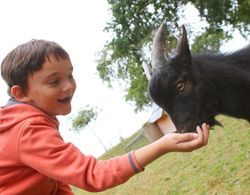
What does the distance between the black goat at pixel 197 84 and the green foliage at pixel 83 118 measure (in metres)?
35.0

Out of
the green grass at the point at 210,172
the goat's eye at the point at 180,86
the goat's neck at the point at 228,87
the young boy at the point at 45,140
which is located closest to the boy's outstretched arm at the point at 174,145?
the young boy at the point at 45,140

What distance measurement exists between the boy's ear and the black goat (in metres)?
1.77

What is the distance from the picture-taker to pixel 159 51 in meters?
4.98

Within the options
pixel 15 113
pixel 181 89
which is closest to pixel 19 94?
pixel 15 113

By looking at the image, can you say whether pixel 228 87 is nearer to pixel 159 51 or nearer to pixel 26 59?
pixel 159 51

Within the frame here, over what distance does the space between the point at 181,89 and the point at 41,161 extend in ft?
7.39

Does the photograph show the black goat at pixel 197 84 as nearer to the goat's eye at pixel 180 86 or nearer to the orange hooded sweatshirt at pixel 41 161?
the goat's eye at pixel 180 86

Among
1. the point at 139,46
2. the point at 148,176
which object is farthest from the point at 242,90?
the point at 139,46

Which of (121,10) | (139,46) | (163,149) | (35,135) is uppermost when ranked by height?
(35,135)

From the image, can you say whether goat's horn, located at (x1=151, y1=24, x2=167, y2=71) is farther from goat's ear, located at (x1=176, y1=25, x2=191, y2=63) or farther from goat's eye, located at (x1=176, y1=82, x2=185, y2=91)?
goat's eye, located at (x1=176, y1=82, x2=185, y2=91)

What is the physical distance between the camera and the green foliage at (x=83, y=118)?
39719 mm

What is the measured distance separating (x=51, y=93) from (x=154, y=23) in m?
17.6

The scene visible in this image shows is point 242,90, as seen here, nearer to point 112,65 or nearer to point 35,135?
point 35,135

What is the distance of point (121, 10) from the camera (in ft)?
66.1
